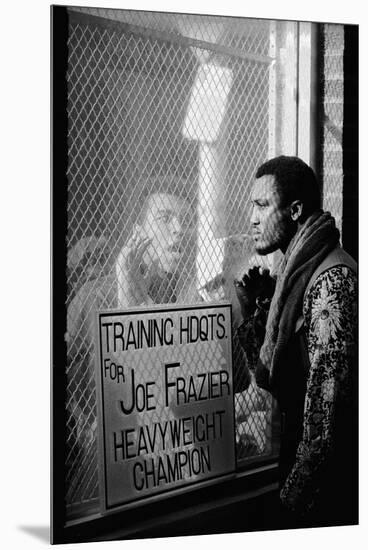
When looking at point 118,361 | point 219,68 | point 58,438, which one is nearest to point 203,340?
point 118,361

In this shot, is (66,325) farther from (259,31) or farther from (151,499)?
(259,31)

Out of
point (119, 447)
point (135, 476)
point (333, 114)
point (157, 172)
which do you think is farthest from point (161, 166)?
point (135, 476)

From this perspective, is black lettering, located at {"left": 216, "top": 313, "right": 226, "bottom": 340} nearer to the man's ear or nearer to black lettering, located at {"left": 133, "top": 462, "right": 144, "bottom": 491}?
the man's ear

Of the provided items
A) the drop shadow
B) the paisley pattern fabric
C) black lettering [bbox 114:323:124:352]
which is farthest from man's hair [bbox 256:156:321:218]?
the drop shadow

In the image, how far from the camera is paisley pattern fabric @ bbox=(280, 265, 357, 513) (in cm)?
538

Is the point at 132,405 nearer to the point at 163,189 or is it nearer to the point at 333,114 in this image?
the point at 163,189

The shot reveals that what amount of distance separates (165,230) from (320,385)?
3.46 ft

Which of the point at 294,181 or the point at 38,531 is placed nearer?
the point at 38,531

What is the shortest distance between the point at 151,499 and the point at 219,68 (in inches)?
79.2

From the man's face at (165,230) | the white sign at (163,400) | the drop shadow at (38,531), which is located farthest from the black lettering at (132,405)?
the drop shadow at (38,531)

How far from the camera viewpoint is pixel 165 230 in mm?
5160

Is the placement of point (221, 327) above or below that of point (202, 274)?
below

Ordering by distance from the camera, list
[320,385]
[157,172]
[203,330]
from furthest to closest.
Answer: [320,385]
[203,330]
[157,172]

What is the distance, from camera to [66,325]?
4.90 meters
